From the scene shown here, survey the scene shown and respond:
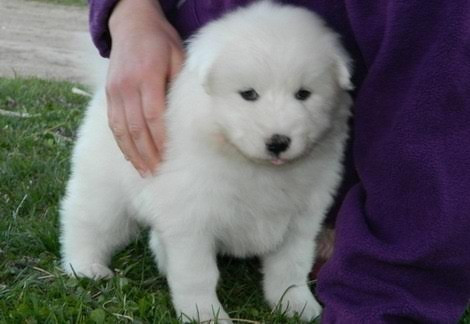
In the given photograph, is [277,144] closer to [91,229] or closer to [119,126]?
[119,126]

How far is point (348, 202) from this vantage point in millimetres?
2348

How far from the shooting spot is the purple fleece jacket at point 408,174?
1.98 meters

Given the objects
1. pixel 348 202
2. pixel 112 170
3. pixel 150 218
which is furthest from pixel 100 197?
pixel 348 202

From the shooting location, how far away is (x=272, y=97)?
2.00 m

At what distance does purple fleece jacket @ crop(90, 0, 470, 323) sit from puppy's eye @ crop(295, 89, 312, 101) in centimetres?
21

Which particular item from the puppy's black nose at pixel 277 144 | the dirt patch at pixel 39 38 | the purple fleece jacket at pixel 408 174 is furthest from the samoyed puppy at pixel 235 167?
the dirt patch at pixel 39 38

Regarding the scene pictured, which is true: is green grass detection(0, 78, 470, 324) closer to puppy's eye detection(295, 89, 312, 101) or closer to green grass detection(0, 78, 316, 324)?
green grass detection(0, 78, 316, 324)

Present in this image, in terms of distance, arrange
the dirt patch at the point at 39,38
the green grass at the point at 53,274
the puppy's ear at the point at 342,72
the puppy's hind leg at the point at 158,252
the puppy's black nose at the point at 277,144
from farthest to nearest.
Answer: the dirt patch at the point at 39,38 → the puppy's hind leg at the point at 158,252 → the green grass at the point at 53,274 → the puppy's ear at the point at 342,72 → the puppy's black nose at the point at 277,144

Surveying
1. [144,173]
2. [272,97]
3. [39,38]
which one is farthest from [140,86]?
[39,38]

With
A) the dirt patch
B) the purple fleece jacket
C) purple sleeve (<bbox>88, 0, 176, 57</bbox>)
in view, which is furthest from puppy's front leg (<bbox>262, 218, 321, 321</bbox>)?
the dirt patch

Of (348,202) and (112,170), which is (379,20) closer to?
(348,202)

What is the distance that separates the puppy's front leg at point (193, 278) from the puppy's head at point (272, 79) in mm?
345

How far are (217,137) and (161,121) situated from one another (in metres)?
0.22

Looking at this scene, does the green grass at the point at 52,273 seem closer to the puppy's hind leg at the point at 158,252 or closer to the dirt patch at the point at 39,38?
the puppy's hind leg at the point at 158,252
